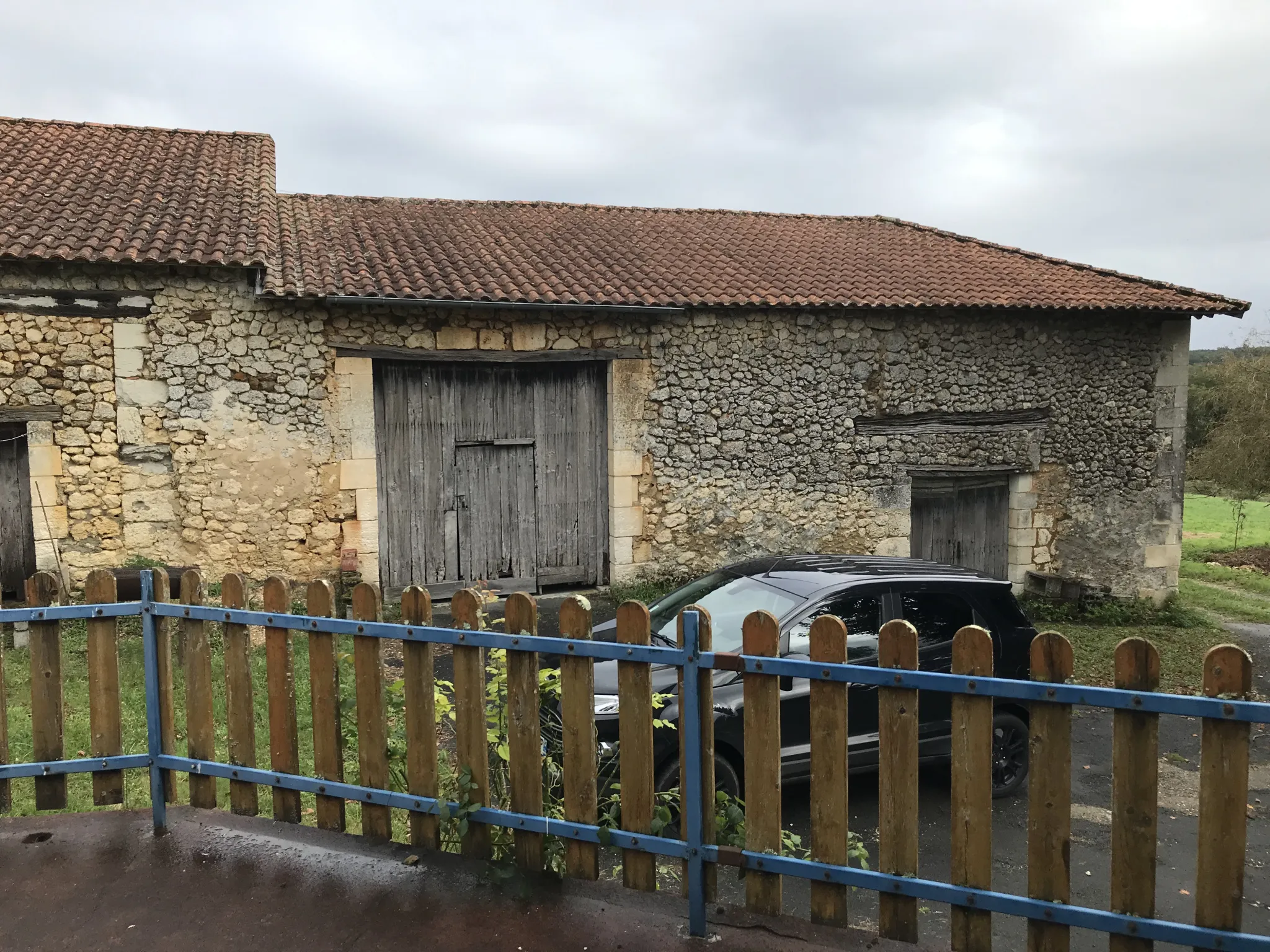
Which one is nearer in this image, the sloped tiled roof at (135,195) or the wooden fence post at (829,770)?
the wooden fence post at (829,770)

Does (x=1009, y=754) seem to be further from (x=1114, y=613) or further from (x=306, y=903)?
(x=1114, y=613)

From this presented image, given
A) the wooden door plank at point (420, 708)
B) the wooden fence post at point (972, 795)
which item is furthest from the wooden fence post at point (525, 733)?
the wooden fence post at point (972, 795)

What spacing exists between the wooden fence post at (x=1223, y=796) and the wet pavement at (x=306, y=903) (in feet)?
2.75

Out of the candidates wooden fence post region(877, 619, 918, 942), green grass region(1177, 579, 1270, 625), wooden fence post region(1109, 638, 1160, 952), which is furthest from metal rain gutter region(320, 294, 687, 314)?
green grass region(1177, 579, 1270, 625)

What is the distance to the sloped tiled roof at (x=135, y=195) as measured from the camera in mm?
8969

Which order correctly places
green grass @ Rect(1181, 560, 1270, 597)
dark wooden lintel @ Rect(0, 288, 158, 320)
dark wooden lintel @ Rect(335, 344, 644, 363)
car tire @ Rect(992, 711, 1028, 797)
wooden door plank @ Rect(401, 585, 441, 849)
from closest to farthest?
1. wooden door plank @ Rect(401, 585, 441, 849)
2. car tire @ Rect(992, 711, 1028, 797)
3. dark wooden lintel @ Rect(0, 288, 158, 320)
4. dark wooden lintel @ Rect(335, 344, 644, 363)
5. green grass @ Rect(1181, 560, 1270, 597)

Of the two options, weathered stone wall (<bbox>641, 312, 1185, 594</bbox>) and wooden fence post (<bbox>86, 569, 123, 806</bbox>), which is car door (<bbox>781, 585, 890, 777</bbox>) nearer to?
wooden fence post (<bbox>86, 569, 123, 806</bbox>)

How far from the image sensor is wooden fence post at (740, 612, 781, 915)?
2.86 metres

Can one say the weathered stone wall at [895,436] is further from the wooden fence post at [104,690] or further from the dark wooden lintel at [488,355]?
the wooden fence post at [104,690]

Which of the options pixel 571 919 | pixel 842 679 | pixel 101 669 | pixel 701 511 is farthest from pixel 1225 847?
pixel 701 511

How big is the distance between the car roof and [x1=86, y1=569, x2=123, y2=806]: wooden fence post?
3.64 meters

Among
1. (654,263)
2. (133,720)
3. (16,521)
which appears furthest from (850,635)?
(16,521)

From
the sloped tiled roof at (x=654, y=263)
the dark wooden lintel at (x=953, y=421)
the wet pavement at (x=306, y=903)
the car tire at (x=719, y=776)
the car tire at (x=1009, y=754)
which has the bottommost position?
the car tire at (x=1009, y=754)

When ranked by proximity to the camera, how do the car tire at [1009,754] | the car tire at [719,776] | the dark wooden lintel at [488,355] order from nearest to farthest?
the car tire at [719,776]
the car tire at [1009,754]
the dark wooden lintel at [488,355]
